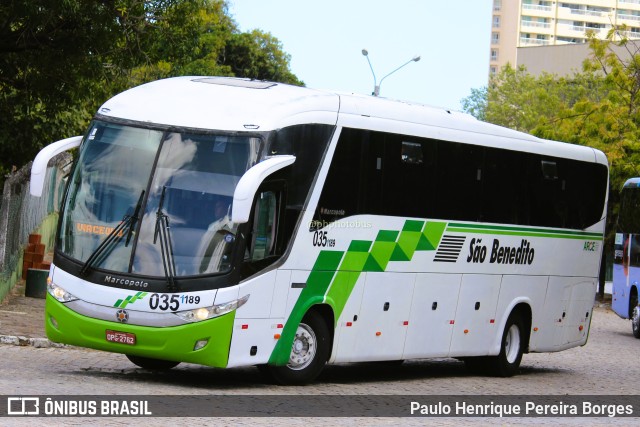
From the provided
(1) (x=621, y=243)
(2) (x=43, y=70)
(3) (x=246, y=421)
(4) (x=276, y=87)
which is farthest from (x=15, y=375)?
(1) (x=621, y=243)

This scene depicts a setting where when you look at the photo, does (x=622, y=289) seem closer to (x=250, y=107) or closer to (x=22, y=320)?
(x=22, y=320)

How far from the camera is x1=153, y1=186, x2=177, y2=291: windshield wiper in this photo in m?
13.4

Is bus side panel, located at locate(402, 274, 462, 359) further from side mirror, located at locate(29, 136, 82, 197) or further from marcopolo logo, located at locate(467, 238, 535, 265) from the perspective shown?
side mirror, located at locate(29, 136, 82, 197)

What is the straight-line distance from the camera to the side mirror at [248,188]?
12703 millimetres

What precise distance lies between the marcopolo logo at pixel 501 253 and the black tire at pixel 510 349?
34.7 inches

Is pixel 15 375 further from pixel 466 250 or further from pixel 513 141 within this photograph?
pixel 513 141

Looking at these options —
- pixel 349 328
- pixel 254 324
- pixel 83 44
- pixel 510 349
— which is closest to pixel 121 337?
pixel 254 324

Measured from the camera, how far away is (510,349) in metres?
19.2

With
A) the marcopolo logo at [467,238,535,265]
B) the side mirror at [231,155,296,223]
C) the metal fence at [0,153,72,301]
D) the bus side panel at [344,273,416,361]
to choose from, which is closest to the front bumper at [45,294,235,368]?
the side mirror at [231,155,296,223]

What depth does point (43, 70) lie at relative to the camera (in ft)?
84.8

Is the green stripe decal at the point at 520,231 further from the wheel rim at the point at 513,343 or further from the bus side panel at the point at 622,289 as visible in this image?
the bus side panel at the point at 622,289

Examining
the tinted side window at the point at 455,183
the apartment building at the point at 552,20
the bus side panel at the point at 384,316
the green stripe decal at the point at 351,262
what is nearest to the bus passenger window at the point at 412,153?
the tinted side window at the point at 455,183

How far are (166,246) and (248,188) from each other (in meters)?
1.23

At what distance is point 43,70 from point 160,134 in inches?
501
